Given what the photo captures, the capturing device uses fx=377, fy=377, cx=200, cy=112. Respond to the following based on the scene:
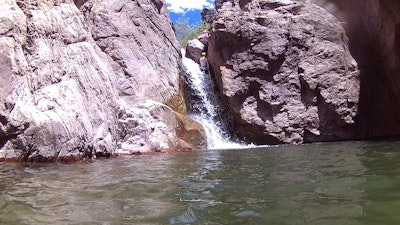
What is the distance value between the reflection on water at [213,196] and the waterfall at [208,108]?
32.3 ft

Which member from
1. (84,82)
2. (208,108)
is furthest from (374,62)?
(84,82)

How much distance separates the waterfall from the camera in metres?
17.7

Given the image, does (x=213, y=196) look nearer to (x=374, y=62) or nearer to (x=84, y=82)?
(x=84, y=82)

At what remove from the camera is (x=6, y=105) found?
→ 10.9 m

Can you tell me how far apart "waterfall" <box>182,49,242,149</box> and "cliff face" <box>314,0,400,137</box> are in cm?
654

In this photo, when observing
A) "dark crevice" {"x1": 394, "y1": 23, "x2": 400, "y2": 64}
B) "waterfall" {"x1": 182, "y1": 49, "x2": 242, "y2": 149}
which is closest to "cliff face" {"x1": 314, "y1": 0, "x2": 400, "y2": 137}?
"dark crevice" {"x1": 394, "y1": 23, "x2": 400, "y2": 64}

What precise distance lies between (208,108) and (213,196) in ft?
47.7

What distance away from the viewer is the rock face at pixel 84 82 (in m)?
11.0

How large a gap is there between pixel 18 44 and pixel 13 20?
1071 mm

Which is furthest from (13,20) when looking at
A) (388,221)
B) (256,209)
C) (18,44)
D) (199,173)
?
(388,221)

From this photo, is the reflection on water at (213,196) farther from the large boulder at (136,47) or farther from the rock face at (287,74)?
the rock face at (287,74)

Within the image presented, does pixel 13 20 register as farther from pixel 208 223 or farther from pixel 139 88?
pixel 208 223

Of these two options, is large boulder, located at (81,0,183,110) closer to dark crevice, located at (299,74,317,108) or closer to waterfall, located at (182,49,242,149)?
waterfall, located at (182,49,242,149)

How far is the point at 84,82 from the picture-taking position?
1330 cm
